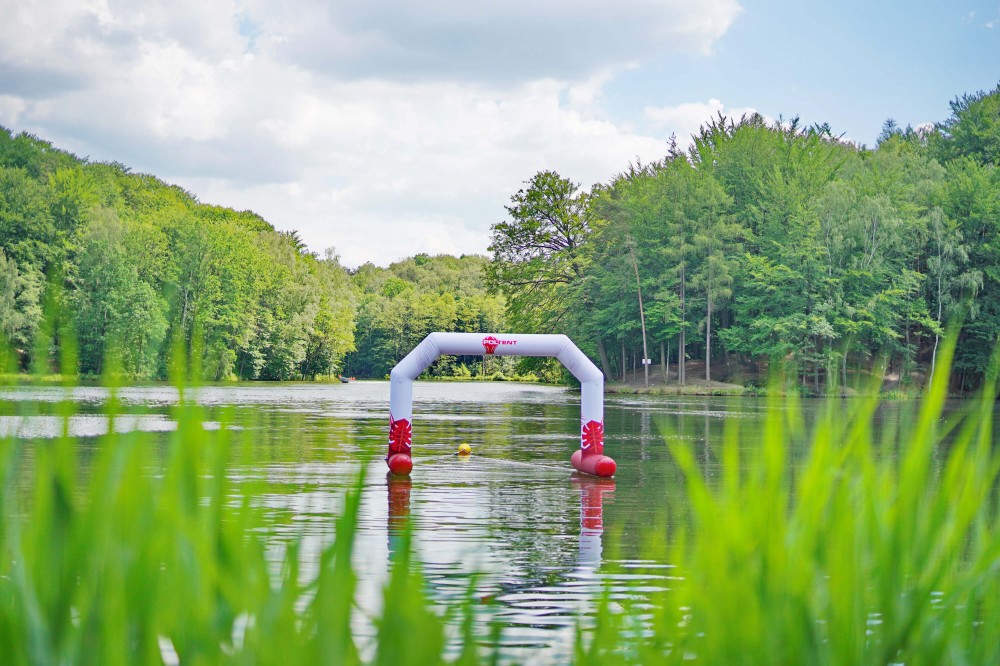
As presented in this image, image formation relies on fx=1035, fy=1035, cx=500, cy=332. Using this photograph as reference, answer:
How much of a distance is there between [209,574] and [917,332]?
56.7 meters

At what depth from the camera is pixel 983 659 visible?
2.06 m

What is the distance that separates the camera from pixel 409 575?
4.08 ft

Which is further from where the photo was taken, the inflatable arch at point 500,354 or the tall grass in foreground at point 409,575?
the inflatable arch at point 500,354

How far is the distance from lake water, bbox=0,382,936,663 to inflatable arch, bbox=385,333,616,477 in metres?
0.34

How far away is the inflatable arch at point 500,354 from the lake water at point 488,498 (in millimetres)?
339

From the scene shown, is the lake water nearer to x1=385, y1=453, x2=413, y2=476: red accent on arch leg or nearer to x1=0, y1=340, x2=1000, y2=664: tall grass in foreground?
x1=0, y1=340, x2=1000, y2=664: tall grass in foreground

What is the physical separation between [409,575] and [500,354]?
1412cm

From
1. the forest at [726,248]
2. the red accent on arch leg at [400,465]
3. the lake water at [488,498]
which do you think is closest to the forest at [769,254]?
the forest at [726,248]

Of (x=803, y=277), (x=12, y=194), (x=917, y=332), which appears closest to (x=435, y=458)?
(x=803, y=277)

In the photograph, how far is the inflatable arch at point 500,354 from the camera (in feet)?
47.4

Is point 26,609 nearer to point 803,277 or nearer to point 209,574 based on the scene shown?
point 209,574

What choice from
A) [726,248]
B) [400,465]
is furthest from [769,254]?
[400,465]

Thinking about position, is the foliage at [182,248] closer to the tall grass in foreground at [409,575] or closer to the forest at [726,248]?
the forest at [726,248]

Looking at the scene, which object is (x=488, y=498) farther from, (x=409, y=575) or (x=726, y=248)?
(x=726, y=248)
